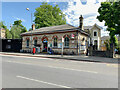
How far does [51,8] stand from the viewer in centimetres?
4728

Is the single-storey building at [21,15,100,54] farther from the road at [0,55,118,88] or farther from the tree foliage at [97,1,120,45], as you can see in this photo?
the road at [0,55,118,88]

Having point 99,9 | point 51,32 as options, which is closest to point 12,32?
point 51,32

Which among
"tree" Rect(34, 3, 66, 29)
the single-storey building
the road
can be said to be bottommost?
the road

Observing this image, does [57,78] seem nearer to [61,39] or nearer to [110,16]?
[61,39]

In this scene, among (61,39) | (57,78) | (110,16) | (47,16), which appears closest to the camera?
(57,78)

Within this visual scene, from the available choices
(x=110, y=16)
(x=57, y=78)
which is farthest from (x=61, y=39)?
(x=57, y=78)

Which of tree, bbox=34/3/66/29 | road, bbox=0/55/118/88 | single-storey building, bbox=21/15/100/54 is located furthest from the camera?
tree, bbox=34/3/66/29

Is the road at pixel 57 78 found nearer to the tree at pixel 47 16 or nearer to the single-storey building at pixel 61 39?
the single-storey building at pixel 61 39

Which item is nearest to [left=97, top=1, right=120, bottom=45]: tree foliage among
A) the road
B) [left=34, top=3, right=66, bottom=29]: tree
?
the road

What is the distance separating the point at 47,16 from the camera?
44625mm

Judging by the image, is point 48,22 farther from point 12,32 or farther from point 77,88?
point 77,88

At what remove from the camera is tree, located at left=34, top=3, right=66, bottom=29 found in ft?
144

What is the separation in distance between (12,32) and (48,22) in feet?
82.9

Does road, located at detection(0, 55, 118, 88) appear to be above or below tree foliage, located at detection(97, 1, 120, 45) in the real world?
below
